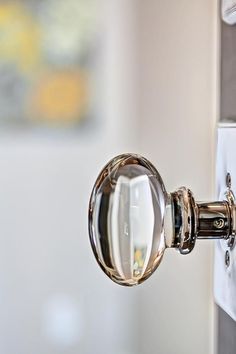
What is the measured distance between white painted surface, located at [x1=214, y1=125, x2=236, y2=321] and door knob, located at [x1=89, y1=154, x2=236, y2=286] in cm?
6

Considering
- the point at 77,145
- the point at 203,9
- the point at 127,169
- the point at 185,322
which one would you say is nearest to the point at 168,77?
the point at 203,9

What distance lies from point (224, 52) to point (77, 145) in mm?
796

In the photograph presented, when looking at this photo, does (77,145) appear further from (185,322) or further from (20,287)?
(185,322)

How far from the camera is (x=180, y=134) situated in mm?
771

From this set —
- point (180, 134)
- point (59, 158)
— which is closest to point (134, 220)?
point (180, 134)

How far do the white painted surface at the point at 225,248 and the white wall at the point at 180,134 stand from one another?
14 centimetres

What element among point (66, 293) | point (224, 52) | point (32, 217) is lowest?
point (66, 293)

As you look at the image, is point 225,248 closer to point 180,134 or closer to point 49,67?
point 180,134

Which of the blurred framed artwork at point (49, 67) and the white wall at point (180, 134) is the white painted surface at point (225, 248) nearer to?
the white wall at point (180, 134)

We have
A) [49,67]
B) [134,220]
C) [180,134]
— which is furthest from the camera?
[49,67]

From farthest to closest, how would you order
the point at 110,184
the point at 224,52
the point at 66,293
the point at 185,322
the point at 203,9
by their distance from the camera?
the point at 66,293, the point at 185,322, the point at 203,9, the point at 224,52, the point at 110,184

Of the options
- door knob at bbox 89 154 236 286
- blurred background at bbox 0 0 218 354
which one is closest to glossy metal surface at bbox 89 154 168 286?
door knob at bbox 89 154 236 286

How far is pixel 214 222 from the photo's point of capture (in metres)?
0.30

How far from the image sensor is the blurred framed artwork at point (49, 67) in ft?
3.78
